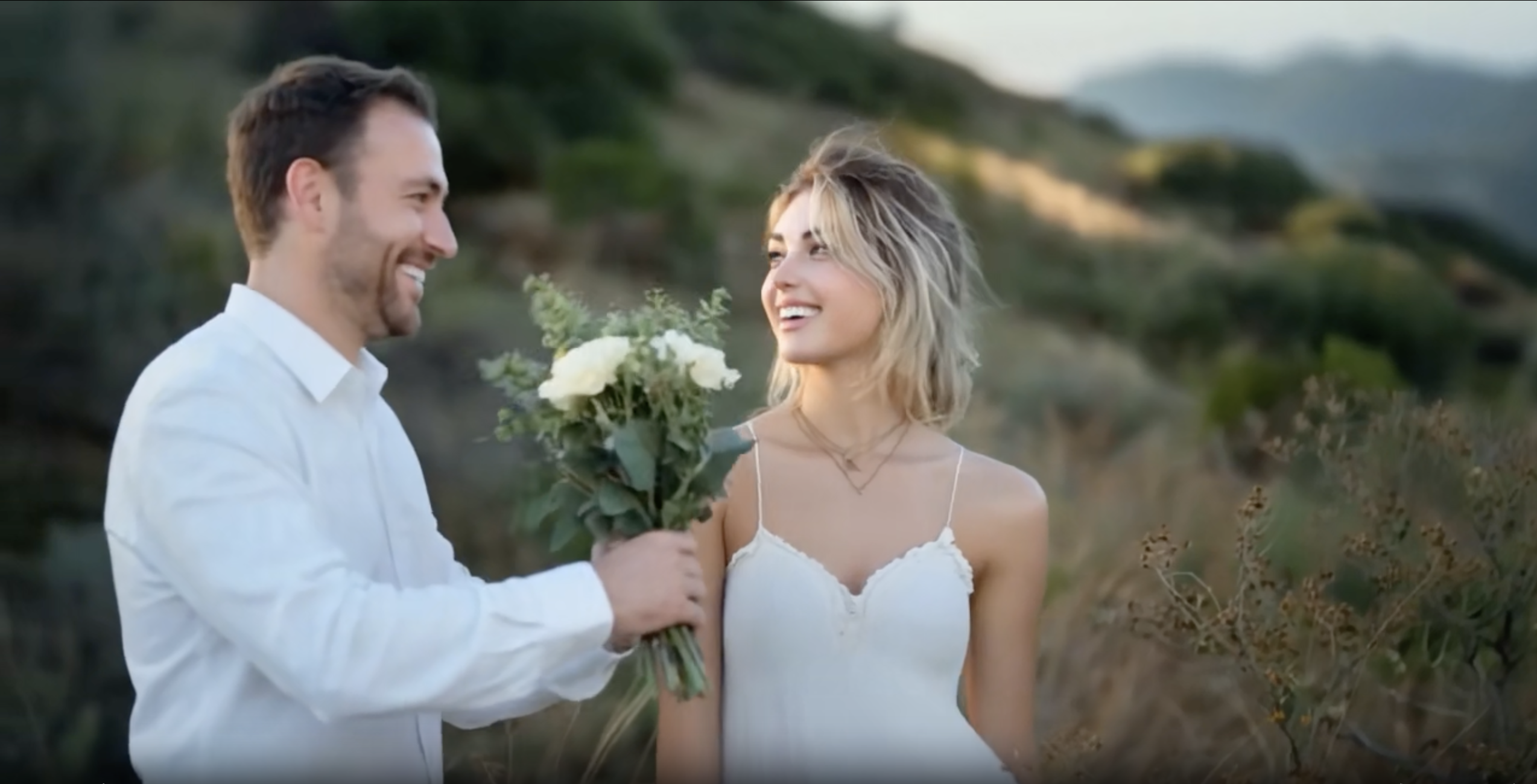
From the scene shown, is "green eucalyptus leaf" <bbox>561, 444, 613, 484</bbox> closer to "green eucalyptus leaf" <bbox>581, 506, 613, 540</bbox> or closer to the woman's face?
"green eucalyptus leaf" <bbox>581, 506, 613, 540</bbox>

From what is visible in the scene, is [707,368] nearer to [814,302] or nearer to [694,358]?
[694,358]

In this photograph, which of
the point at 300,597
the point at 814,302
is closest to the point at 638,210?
the point at 814,302

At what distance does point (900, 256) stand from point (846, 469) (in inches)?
18.6

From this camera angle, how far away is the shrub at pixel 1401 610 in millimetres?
4184

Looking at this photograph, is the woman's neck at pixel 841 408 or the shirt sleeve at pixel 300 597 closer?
the shirt sleeve at pixel 300 597

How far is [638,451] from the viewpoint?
2.85 metres

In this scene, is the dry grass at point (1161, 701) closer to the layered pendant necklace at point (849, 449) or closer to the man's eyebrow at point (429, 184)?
the layered pendant necklace at point (849, 449)

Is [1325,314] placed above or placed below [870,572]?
below

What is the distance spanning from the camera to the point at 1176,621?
4238 mm

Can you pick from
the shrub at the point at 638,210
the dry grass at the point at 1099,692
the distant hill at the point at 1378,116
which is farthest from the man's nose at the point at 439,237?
the distant hill at the point at 1378,116

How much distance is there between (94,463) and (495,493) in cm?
224

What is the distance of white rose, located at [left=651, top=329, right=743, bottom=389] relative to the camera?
2.88m

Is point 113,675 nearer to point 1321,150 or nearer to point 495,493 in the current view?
point 495,493

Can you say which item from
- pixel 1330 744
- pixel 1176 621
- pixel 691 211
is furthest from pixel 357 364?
pixel 691 211
